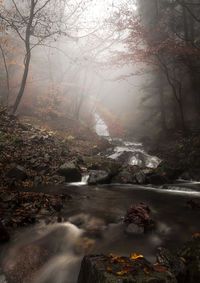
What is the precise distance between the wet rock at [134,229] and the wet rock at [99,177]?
423cm

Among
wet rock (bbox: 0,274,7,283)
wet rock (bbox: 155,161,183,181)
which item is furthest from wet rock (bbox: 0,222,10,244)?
wet rock (bbox: 155,161,183,181)

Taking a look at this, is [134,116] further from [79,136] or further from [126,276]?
[126,276]

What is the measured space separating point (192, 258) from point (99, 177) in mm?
5830

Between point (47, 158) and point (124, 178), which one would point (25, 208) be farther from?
point (124, 178)

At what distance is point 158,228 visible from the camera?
13.6 feet

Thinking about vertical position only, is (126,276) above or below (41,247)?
above

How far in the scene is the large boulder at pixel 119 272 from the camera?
6.57 feet

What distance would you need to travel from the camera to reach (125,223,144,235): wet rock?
12.6ft

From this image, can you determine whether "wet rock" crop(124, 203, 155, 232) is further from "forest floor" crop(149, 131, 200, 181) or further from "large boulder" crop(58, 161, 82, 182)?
Result: "forest floor" crop(149, 131, 200, 181)

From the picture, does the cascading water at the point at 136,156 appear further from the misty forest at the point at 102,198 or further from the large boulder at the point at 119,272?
the large boulder at the point at 119,272

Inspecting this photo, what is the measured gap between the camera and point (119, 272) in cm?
212

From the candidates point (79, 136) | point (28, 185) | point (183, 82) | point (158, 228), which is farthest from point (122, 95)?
point (158, 228)

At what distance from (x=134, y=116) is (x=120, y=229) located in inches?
802

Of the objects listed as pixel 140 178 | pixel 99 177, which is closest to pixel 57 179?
pixel 99 177
